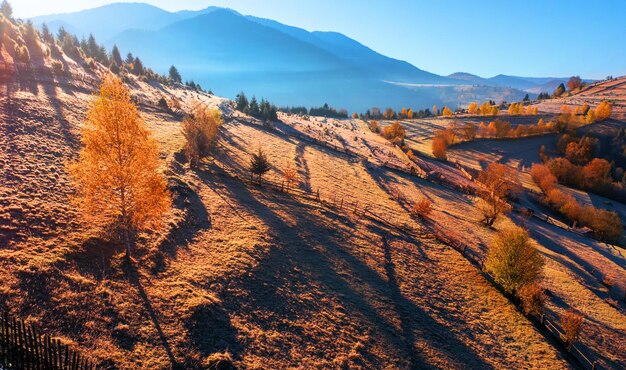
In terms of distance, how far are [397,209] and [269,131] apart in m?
53.7

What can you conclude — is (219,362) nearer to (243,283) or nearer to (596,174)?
(243,283)

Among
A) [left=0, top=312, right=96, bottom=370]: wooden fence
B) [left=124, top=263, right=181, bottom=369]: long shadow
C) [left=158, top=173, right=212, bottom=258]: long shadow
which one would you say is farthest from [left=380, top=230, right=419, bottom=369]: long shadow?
[left=0, top=312, right=96, bottom=370]: wooden fence

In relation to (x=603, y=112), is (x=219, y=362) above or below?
below

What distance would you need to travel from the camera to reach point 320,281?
3042cm

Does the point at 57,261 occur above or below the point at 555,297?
above

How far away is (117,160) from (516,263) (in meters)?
41.0

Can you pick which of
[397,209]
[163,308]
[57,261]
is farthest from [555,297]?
[57,261]

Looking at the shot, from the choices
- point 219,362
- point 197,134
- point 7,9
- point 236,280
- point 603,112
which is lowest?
point 219,362

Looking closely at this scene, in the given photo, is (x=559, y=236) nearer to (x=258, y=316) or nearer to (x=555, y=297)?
(x=555, y=297)

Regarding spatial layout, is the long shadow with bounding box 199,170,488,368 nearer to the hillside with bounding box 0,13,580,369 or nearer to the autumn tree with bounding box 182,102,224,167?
the hillside with bounding box 0,13,580,369

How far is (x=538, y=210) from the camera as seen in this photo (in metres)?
85.6

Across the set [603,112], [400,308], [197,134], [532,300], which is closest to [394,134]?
[197,134]

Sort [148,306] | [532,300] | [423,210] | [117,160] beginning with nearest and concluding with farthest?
[148,306], [117,160], [532,300], [423,210]

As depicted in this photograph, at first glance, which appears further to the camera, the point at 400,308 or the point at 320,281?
the point at 320,281
